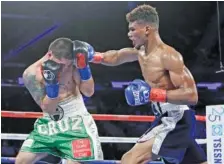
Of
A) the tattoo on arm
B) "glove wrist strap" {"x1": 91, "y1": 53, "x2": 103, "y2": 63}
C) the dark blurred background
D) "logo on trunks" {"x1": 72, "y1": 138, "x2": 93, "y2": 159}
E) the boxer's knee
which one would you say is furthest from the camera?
the dark blurred background

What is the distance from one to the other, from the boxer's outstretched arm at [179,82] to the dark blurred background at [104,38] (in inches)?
148

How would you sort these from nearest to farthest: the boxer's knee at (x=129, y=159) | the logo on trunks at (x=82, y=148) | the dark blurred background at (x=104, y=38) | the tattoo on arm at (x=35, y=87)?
the boxer's knee at (x=129, y=159) < the logo on trunks at (x=82, y=148) < the tattoo on arm at (x=35, y=87) < the dark blurred background at (x=104, y=38)

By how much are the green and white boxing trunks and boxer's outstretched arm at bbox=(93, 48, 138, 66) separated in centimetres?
29

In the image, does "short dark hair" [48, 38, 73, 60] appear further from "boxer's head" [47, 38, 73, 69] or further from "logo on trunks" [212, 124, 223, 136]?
"logo on trunks" [212, 124, 223, 136]

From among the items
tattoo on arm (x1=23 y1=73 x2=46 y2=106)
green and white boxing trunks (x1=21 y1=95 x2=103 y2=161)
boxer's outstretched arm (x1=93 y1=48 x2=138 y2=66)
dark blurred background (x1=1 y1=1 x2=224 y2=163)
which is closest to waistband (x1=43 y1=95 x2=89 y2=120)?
green and white boxing trunks (x1=21 y1=95 x2=103 y2=161)

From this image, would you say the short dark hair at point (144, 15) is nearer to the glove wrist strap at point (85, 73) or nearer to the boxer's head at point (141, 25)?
the boxer's head at point (141, 25)

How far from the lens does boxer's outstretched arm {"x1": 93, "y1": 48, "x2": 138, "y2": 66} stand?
2.31m

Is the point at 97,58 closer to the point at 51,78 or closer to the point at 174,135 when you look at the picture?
the point at 51,78

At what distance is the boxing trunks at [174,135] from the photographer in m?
2.00

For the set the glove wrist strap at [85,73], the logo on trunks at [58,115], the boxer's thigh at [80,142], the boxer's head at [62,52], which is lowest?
the boxer's thigh at [80,142]

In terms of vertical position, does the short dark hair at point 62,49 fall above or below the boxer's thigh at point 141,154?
above

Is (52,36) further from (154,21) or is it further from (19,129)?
(154,21)

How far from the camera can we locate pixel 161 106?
2092 millimetres

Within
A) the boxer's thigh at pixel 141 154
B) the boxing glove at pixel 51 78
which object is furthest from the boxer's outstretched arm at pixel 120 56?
the boxer's thigh at pixel 141 154
